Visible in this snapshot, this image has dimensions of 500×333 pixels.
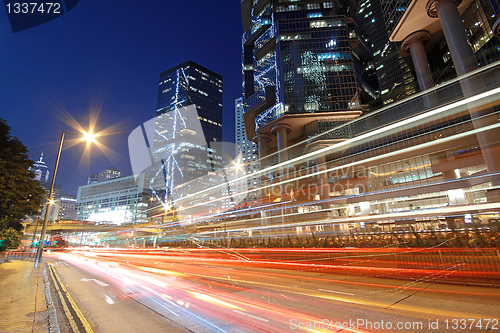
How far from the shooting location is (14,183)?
64.2ft

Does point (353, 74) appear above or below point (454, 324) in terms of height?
above

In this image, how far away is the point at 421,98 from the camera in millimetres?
50219

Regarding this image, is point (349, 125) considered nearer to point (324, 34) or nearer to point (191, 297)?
point (324, 34)

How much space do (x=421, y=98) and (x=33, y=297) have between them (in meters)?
63.2

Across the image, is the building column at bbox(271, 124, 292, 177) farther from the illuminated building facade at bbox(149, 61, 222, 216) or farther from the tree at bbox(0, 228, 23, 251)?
the illuminated building facade at bbox(149, 61, 222, 216)

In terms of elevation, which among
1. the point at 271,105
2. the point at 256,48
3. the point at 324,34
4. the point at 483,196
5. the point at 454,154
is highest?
the point at 256,48

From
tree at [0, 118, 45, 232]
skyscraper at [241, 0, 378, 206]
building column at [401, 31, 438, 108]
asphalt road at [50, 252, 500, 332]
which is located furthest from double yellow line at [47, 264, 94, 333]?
building column at [401, 31, 438, 108]

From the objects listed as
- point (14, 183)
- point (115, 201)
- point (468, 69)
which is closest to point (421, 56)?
point (468, 69)

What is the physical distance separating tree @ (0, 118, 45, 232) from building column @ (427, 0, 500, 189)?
50156mm

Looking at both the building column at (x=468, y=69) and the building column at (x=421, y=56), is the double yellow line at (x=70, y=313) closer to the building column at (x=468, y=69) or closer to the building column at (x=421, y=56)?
the building column at (x=468, y=69)

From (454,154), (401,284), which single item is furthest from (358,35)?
(401,284)

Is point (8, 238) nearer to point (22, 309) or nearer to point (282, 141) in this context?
point (22, 309)

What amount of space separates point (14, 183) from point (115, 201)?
147 m

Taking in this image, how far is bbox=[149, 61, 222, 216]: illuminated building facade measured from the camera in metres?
156
